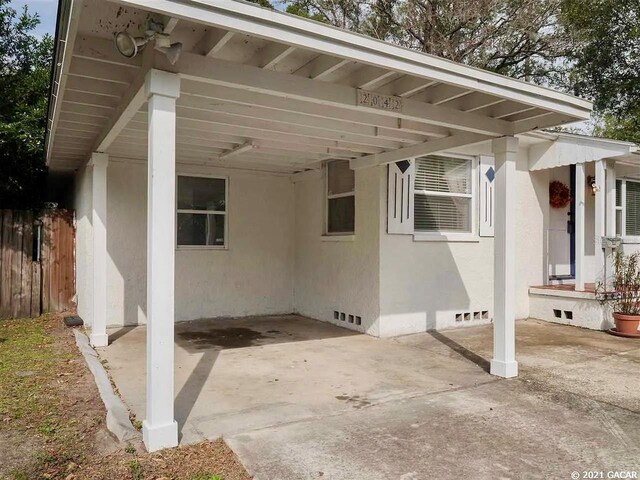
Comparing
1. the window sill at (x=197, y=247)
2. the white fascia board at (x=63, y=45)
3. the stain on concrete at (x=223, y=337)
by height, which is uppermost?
the white fascia board at (x=63, y=45)

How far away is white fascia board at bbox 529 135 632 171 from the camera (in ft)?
24.5

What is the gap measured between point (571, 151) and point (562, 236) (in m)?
1.98

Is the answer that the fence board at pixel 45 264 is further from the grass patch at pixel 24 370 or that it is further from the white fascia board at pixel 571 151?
the white fascia board at pixel 571 151

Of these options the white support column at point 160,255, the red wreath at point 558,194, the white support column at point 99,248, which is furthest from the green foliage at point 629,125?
the white support column at point 160,255

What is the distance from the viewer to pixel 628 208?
9359 millimetres

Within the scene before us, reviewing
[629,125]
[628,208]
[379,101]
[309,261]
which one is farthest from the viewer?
[629,125]

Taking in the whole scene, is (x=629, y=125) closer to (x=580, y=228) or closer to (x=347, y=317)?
(x=580, y=228)

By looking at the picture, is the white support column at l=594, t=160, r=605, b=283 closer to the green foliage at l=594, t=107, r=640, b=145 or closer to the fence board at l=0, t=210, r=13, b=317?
the green foliage at l=594, t=107, r=640, b=145

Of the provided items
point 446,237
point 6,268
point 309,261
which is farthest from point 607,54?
point 6,268

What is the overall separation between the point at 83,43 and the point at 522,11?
12.9 meters

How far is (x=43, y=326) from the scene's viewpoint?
730cm

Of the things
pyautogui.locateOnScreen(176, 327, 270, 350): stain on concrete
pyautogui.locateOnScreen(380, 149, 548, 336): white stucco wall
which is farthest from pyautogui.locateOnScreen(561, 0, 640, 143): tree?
pyautogui.locateOnScreen(176, 327, 270, 350): stain on concrete

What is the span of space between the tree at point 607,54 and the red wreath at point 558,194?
277 inches

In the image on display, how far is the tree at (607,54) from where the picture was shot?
43.7ft
